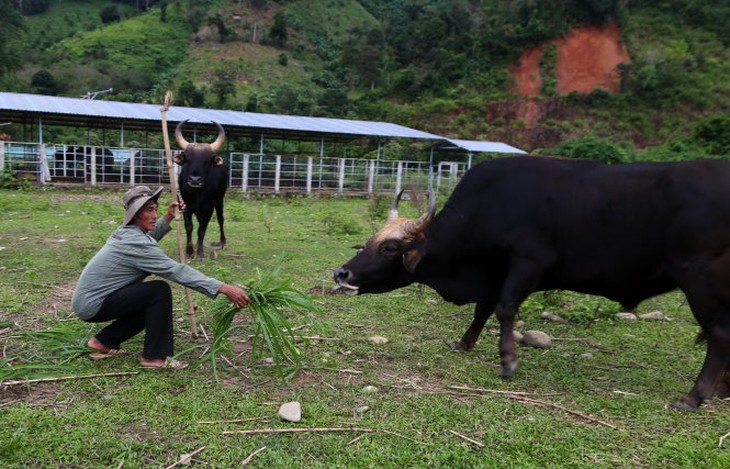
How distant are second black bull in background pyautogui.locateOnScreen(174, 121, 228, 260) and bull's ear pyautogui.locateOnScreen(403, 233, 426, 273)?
13.5 feet

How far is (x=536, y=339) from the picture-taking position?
4.84 m

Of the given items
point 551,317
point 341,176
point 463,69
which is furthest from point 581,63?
point 551,317

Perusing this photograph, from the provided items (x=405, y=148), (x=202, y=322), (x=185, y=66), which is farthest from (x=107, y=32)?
(x=202, y=322)

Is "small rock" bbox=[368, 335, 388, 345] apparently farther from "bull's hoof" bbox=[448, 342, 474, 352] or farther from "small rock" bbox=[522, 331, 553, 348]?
"small rock" bbox=[522, 331, 553, 348]

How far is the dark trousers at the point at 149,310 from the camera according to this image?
381cm

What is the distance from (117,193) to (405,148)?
15.0 meters

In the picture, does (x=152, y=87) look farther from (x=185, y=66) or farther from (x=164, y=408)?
(x=164, y=408)

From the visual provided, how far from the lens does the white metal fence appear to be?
17078 mm

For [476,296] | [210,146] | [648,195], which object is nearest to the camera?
[648,195]

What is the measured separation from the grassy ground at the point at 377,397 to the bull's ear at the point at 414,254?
0.69m

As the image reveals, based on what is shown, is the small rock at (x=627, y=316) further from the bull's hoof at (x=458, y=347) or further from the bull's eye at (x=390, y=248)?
the bull's eye at (x=390, y=248)

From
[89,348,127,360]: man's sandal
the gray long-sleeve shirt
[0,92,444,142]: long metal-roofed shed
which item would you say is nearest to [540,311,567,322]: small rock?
the gray long-sleeve shirt

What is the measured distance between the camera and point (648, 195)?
391 centimetres

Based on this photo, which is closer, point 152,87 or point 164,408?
point 164,408
